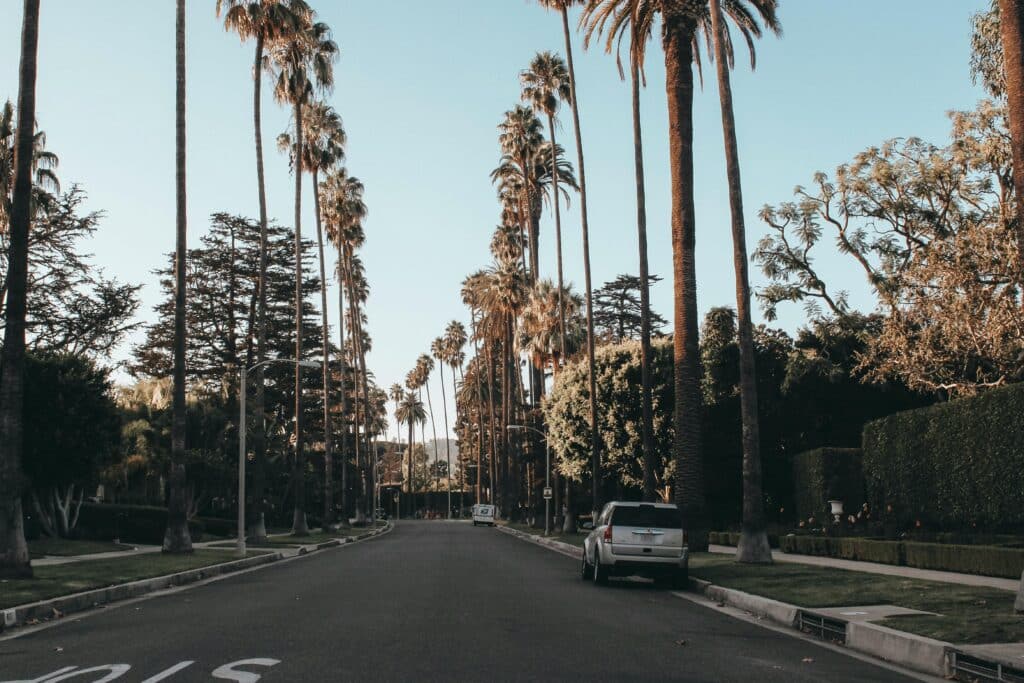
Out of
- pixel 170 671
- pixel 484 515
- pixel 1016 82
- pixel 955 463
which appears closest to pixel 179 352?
pixel 955 463

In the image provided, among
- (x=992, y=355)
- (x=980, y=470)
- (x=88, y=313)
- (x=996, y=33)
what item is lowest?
(x=980, y=470)

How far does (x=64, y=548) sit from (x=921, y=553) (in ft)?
87.3

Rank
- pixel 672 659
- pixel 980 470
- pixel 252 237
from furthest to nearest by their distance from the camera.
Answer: pixel 252 237 < pixel 980 470 < pixel 672 659

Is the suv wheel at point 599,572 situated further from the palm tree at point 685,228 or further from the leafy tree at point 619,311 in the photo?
the leafy tree at point 619,311

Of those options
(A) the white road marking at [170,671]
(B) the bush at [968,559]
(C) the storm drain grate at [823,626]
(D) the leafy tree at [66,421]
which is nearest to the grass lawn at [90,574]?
(A) the white road marking at [170,671]

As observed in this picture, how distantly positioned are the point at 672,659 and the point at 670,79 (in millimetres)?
22720

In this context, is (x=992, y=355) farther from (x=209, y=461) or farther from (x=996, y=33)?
(x=209, y=461)

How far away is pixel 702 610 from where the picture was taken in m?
17.4

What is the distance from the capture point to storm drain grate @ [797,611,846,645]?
1372 cm

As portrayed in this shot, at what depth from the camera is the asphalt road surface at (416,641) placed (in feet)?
33.0

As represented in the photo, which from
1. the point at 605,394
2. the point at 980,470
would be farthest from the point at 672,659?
the point at 605,394

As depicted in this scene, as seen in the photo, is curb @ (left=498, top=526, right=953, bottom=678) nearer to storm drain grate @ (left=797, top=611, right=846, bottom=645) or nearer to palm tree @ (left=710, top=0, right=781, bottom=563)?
storm drain grate @ (left=797, top=611, right=846, bottom=645)

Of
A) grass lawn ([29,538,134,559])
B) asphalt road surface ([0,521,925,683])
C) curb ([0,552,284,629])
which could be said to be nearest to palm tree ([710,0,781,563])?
asphalt road surface ([0,521,925,683])

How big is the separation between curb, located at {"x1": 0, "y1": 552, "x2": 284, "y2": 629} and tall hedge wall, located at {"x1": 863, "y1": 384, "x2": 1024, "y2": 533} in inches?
739
